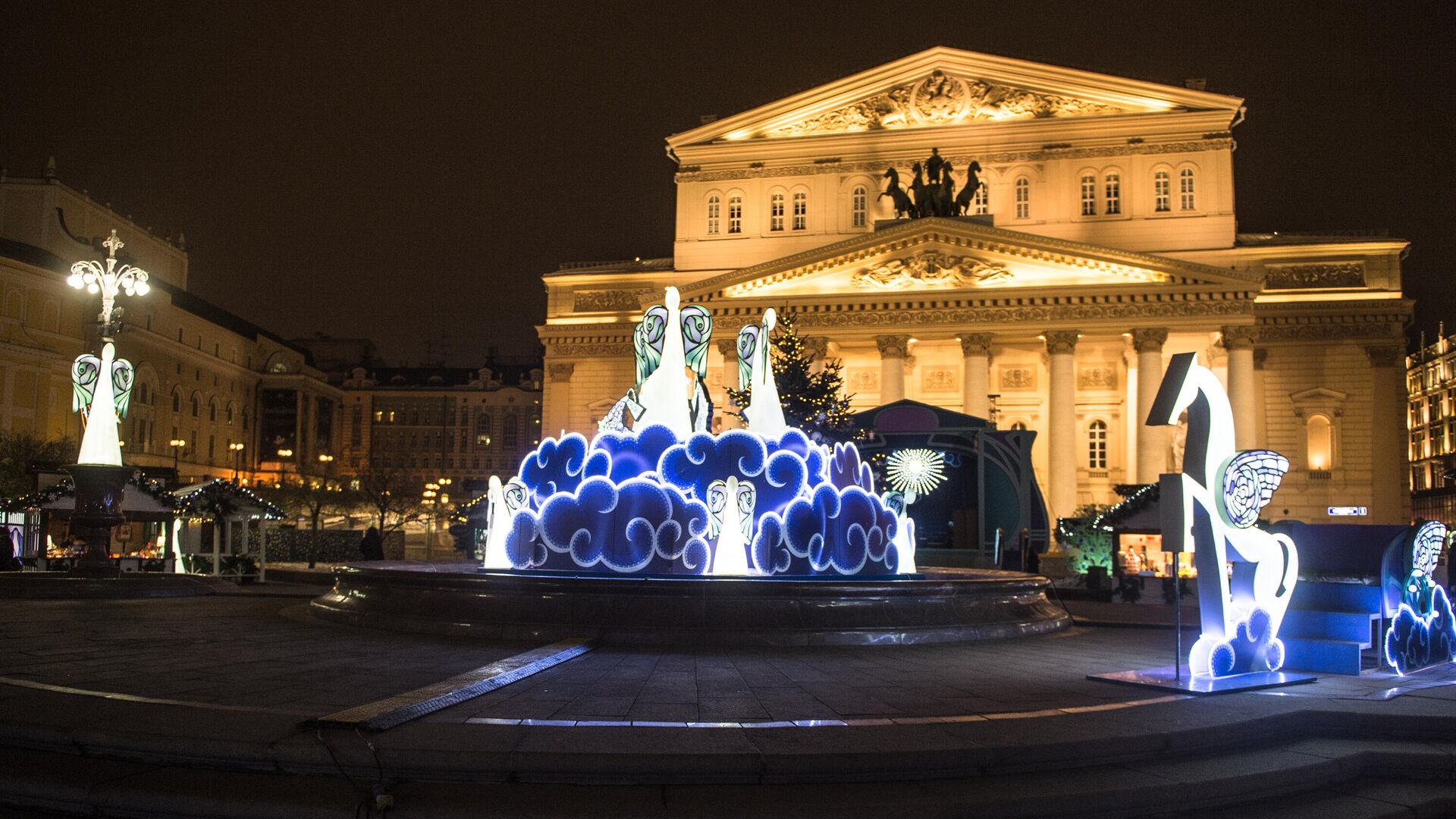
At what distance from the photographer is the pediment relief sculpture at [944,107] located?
52406mm

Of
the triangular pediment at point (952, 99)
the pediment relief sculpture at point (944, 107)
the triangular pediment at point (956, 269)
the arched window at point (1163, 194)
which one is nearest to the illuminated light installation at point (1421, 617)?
the triangular pediment at point (956, 269)

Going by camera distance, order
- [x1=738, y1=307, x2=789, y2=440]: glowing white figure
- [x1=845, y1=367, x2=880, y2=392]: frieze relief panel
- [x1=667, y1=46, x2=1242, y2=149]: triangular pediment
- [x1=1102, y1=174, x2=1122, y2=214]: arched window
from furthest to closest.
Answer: [x1=845, y1=367, x2=880, y2=392]: frieze relief panel
[x1=1102, y1=174, x2=1122, y2=214]: arched window
[x1=667, y1=46, x2=1242, y2=149]: triangular pediment
[x1=738, y1=307, x2=789, y2=440]: glowing white figure

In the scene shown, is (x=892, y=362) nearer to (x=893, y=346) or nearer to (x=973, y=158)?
(x=893, y=346)

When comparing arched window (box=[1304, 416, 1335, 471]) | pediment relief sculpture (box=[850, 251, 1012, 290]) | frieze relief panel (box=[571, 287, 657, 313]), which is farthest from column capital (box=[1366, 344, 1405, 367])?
frieze relief panel (box=[571, 287, 657, 313])

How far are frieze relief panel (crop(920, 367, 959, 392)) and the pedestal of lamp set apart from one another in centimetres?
3970

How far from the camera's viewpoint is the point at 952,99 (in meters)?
53.3

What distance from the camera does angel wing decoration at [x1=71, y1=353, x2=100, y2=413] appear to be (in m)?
20.1

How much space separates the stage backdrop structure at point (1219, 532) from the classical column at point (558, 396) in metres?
48.0

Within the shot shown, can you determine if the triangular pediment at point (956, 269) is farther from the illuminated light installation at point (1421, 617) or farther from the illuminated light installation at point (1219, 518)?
the illuminated light installation at point (1219, 518)

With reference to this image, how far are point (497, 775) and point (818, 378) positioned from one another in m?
30.9

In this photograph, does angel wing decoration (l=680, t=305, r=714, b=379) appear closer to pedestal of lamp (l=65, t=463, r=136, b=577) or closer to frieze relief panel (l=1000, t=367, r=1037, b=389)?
pedestal of lamp (l=65, t=463, r=136, b=577)

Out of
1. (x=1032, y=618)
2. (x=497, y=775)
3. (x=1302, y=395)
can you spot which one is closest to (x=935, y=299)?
(x=1302, y=395)

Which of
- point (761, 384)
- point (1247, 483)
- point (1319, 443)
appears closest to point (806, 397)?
point (761, 384)

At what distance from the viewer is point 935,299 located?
1874 inches
